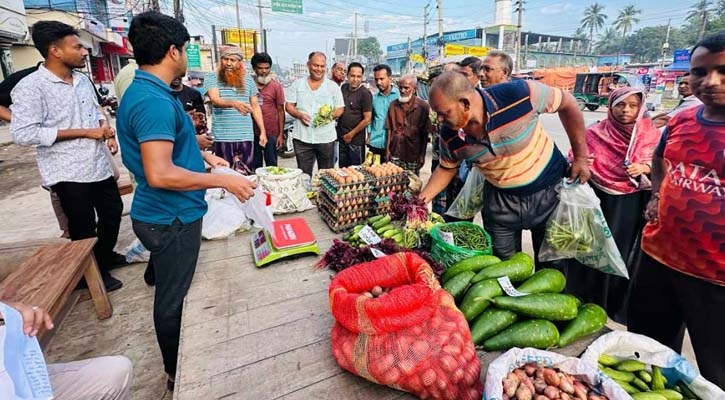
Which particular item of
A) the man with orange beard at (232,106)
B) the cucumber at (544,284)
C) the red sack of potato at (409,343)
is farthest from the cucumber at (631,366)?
the man with orange beard at (232,106)

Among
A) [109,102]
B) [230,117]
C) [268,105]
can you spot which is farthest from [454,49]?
[230,117]

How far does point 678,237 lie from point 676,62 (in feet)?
104

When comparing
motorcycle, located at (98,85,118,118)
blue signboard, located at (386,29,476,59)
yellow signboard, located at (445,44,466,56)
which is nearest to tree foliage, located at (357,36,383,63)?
blue signboard, located at (386,29,476,59)

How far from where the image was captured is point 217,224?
8.39ft

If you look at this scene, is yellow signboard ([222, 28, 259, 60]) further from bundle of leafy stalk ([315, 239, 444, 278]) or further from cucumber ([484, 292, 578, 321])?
cucumber ([484, 292, 578, 321])

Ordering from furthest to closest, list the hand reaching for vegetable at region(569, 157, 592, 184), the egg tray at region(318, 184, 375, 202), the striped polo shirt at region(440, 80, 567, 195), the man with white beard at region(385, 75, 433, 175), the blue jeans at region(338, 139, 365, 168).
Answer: the blue jeans at region(338, 139, 365, 168)
the man with white beard at region(385, 75, 433, 175)
the egg tray at region(318, 184, 375, 202)
the hand reaching for vegetable at region(569, 157, 592, 184)
the striped polo shirt at region(440, 80, 567, 195)

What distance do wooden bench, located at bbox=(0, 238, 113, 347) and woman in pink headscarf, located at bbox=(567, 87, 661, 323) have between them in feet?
11.5

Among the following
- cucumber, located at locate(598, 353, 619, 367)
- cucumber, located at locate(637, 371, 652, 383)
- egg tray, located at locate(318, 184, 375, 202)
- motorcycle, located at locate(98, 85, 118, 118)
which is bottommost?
cucumber, located at locate(637, 371, 652, 383)

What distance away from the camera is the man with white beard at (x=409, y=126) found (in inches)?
167

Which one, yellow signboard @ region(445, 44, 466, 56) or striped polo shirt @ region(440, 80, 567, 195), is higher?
yellow signboard @ region(445, 44, 466, 56)

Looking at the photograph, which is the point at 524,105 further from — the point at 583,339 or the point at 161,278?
the point at 161,278

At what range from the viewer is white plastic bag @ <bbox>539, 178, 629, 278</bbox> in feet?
6.86

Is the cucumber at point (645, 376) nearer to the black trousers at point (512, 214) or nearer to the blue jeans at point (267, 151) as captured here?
the black trousers at point (512, 214)

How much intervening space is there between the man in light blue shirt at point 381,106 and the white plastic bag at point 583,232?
2.88m
